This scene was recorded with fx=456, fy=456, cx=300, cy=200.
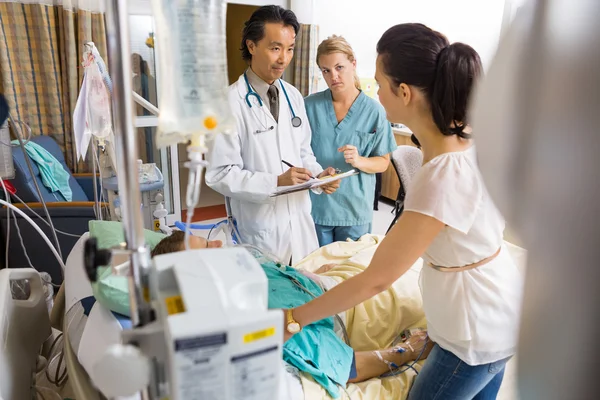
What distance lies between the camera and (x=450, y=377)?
111cm

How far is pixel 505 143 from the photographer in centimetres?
31

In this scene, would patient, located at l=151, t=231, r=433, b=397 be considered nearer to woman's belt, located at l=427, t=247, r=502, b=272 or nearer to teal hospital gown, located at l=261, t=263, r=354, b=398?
teal hospital gown, located at l=261, t=263, r=354, b=398

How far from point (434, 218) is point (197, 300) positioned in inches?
23.0

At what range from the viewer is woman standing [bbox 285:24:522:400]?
3.05 ft

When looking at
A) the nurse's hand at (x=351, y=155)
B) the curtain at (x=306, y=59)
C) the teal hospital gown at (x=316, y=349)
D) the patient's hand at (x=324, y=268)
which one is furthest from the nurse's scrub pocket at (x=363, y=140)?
the curtain at (x=306, y=59)

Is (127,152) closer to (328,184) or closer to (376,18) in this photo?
Result: (328,184)

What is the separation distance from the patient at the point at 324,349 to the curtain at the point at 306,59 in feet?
9.46

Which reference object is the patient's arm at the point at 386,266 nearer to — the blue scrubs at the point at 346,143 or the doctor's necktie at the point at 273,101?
the doctor's necktie at the point at 273,101

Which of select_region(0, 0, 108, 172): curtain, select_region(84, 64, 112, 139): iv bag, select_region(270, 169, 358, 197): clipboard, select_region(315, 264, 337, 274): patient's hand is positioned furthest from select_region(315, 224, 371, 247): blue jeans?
select_region(0, 0, 108, 172): curtain

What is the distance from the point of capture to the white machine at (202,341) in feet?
1.50

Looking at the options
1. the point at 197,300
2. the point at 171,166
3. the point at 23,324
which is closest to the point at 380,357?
the point at 23,324

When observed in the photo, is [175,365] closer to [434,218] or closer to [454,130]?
[434,218]

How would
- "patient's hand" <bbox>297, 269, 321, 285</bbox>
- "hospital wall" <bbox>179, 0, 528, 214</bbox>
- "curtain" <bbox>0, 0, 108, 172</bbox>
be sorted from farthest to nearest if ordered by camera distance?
1. "hospital wall" <bbox>179, 0, 528, 214</bbox>
2. "curtain" <bbox>0, 0, 108, 172</bbox>
3. "patient's hand" <bbox>297, 269, 321, 285</bbox>

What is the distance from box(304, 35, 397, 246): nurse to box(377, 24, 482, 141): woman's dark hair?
1.31 metres
